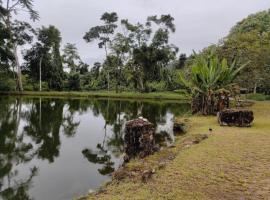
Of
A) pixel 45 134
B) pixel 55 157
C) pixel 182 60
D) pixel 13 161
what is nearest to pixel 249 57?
pixel 45 134

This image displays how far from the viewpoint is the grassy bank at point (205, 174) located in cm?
449

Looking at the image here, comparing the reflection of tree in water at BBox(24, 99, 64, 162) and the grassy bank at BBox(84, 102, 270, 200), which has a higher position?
the grassy bank at BBox(84, 102, 270, 200)

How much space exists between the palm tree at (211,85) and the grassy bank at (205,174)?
235 inches

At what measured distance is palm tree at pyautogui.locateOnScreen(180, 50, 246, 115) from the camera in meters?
14.0

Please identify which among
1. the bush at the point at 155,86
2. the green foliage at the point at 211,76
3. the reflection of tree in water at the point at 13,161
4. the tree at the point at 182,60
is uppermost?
the tree at the point at 182,60

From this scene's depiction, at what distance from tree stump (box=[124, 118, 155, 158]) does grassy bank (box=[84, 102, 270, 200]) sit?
0.28m

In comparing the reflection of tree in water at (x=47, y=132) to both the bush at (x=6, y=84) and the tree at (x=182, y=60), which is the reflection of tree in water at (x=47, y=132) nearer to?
the bush at (x=6, y=84)

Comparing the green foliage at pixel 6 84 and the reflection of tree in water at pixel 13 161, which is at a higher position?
the green foliage at pixel 6 84

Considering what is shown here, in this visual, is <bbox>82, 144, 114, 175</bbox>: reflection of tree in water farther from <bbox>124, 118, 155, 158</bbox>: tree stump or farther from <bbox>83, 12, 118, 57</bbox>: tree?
<bbox>83, 12, 118, 57</bbox>: tree

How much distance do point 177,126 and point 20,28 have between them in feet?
110

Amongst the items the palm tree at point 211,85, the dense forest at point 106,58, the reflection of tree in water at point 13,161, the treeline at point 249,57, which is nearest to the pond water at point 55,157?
the reflection of tree in water at point 13,161

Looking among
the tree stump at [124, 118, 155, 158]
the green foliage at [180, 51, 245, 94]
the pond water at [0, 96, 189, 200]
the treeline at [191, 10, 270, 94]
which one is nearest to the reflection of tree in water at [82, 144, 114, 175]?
the pond water at [0, 96, 189, 200]

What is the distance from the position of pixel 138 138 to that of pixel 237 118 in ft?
16.3

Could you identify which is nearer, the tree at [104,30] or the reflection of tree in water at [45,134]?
the reflection of tree in water at [45,134]
